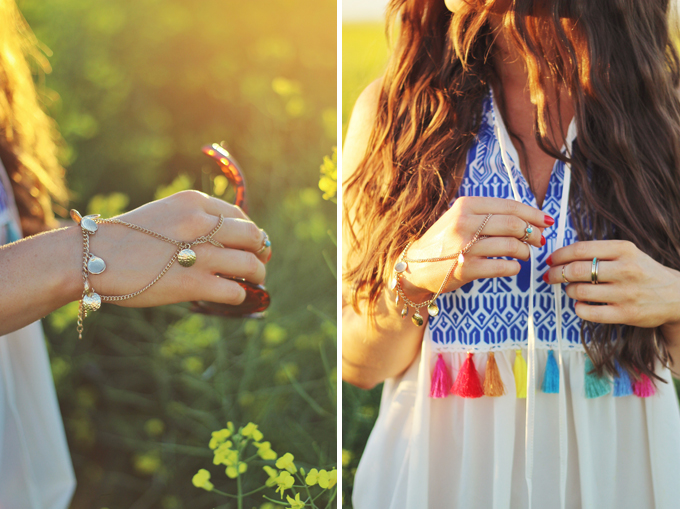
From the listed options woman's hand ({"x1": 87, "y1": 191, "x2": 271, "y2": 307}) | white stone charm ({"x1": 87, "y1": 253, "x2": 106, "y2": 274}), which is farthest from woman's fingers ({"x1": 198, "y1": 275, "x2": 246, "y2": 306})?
white stone charm ({"x1": 87, "y1": 253, "x2": 106, "y2": 274})

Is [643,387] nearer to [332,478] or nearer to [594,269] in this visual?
[594,269]

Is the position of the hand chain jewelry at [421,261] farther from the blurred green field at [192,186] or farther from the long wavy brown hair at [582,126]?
the blurred green field at [192,186]

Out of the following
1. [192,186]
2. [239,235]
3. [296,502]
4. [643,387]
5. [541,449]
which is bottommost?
[296,502]

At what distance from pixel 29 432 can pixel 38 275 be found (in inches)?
21.9

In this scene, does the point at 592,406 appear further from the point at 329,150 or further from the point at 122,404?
the point at 122,404

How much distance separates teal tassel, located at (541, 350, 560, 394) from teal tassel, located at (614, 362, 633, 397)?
0.10 m

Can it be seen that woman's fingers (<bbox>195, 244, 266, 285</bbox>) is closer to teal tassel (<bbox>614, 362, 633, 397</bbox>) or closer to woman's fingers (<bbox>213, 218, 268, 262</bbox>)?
woman's fingers (<bbox>213, 218, 268, 262</bbox>)

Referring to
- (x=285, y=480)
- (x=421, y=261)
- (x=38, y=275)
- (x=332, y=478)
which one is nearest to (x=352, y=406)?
(x=332, y=478)

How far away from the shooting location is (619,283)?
72cm

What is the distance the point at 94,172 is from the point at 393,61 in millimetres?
1330

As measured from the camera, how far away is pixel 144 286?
2.10 feet

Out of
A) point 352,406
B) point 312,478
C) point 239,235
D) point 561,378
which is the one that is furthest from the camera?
point 352,406

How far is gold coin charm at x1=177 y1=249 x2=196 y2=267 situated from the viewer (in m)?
0.65

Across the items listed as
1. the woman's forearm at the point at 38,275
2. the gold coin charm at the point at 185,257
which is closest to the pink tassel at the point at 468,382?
the gold coin charm at the point at 185,257
